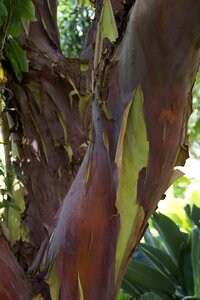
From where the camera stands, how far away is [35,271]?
Result: 103 cm

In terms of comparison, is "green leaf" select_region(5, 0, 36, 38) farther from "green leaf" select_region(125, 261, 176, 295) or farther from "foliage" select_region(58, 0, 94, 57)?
"foliage" select_region(58, 0, 94, 57)

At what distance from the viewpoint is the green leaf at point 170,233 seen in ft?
6.53

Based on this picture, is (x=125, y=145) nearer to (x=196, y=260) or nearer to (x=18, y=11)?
(x=18, y=11)

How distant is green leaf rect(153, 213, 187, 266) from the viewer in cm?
199

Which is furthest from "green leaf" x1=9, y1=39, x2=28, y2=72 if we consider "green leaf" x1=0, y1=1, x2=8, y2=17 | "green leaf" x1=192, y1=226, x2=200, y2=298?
"green leaf" x1=192, y1=226, x2=200, y2=298

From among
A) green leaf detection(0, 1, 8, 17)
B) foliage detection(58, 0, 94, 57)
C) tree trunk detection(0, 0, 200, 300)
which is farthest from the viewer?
foliage detection(58, 0, 94, 57)

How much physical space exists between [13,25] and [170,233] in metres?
1.13

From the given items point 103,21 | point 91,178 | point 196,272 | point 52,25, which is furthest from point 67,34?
point 91,178

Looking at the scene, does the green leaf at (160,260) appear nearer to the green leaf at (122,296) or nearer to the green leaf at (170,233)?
the green leaf at (170,233)

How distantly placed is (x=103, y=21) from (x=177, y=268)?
1162 millimetres

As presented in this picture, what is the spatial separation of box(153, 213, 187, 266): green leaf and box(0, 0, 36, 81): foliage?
96 centimetres

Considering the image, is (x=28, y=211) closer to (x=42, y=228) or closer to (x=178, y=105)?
(x=42, y=228)

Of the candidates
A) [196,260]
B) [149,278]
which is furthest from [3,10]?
[149,278]

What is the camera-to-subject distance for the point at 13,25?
1.14 metres
